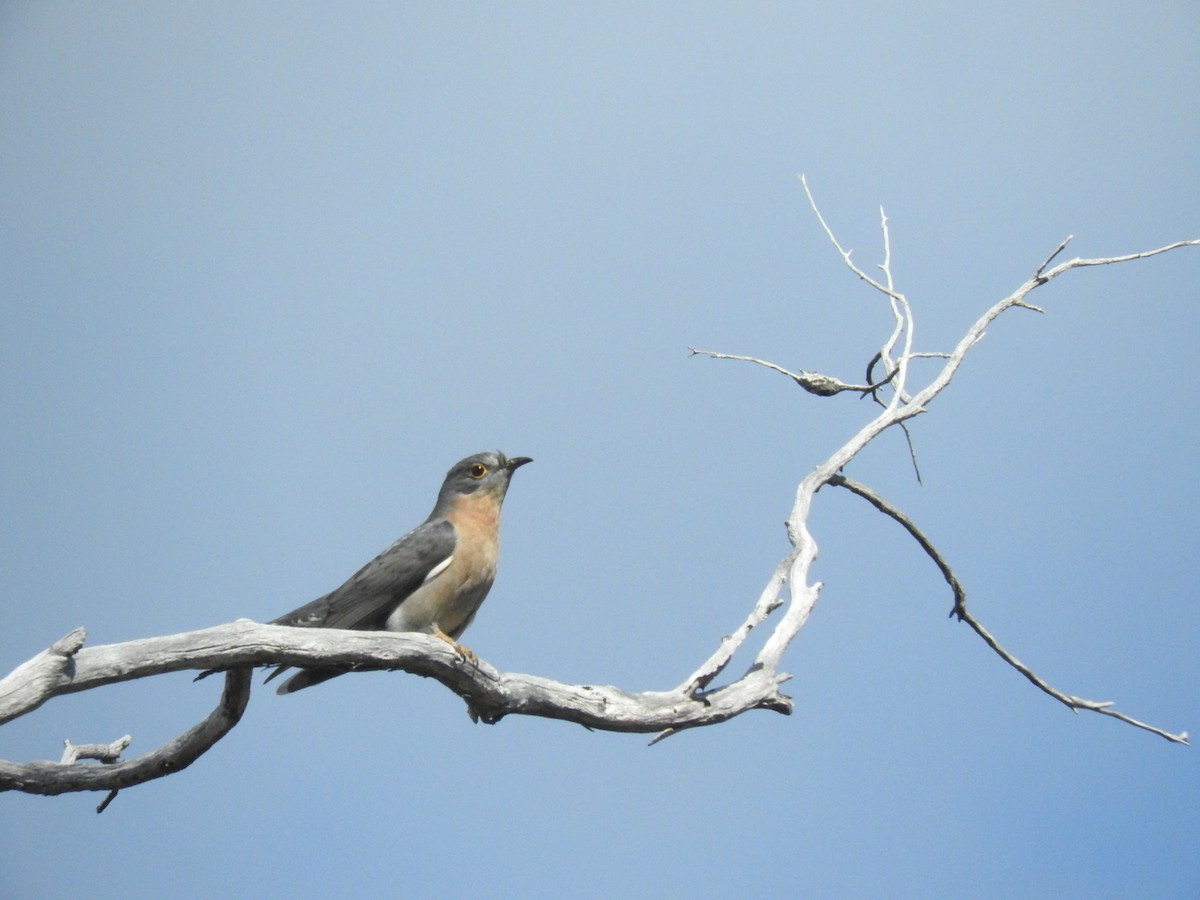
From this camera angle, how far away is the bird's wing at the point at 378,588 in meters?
5.89

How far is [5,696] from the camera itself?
3.58m

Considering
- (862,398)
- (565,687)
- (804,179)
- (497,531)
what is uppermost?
(804,179)

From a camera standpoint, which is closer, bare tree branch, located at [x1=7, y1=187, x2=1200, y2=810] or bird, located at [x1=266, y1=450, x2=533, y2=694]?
bare tree branch, located at [x1=7, y1=187, x2=1200, y2=810]

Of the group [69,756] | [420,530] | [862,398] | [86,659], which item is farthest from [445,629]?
[862,398]

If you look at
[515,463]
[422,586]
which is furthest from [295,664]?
[515,463]

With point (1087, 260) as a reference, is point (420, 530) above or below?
below

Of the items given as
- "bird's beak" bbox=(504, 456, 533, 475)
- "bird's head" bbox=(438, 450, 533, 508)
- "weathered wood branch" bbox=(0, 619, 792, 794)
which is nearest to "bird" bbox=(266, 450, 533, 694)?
"bird's head" bbox=(438, 450, 533, 508)

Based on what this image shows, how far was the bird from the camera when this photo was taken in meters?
5.91

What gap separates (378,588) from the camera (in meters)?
5.95

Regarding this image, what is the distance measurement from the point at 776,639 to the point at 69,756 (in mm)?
3867

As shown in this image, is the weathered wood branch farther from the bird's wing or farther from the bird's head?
the bird's head

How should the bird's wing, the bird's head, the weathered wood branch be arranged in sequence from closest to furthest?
1. the weathered wood branch
2. the bird's wing
3. the bird's head

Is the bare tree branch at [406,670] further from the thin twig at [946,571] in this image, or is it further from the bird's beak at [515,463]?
the bird's beak at [515,463]

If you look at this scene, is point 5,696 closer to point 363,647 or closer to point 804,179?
point 363,647
